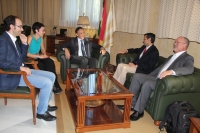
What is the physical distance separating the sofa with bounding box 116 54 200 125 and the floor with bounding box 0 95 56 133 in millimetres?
1231

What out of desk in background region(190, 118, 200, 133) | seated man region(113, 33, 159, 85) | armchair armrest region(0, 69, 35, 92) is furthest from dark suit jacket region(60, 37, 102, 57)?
desk in background region(190, 118, 200, 133)

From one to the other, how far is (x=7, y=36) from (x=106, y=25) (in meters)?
2.83

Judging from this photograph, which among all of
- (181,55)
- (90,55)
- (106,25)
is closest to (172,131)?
(181,55)

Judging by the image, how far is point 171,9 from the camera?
9.29 feet

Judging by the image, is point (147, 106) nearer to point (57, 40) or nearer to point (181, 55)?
point (181, 55)

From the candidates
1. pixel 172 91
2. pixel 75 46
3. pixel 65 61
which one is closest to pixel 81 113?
pixel 172 91

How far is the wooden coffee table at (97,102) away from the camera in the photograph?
1863 millimetres

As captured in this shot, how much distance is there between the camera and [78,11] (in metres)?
5.74

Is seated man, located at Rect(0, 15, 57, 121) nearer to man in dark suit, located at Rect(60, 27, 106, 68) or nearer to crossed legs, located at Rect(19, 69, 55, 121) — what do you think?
crossed legs, located at Rect(19, 69, 55, 121)

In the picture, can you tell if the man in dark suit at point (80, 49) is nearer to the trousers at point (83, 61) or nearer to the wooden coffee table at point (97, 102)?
the trousers at point (83, 61)

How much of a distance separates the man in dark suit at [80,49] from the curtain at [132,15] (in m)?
0.99

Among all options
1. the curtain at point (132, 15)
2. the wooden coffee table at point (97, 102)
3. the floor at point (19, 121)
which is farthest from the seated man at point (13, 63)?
the curtain at point (132, 15)

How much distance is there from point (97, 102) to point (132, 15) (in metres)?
2.38

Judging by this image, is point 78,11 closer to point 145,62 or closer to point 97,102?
point 145,62
